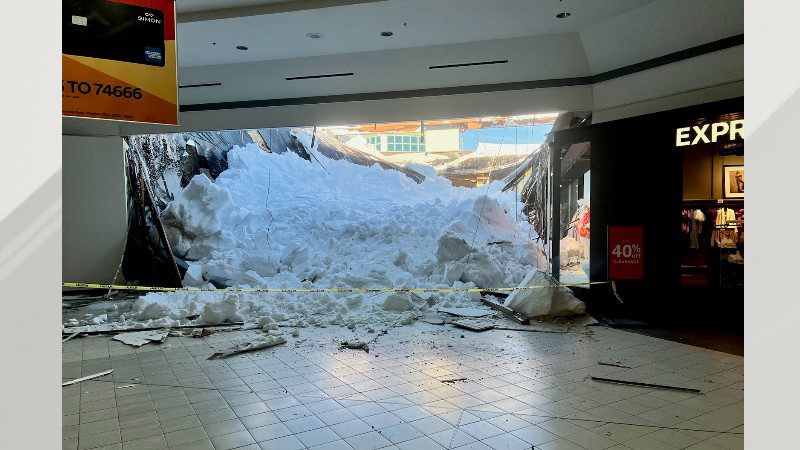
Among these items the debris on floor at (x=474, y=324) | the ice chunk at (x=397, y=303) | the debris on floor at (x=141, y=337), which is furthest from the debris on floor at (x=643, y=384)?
the debris on floor at (x=141, y=337)

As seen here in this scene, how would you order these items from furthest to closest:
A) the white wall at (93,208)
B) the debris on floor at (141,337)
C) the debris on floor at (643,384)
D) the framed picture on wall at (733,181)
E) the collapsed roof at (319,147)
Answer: the collapsed roof at (319,147), the white wall at (93,208), the framed picture on wall at (733,181), the debris on floor at (141,337), the debris on floor at (643,384)

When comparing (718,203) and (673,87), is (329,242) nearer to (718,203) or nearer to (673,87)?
(673,87)

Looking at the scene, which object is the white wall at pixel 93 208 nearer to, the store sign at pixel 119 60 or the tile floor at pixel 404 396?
the tile floor at pixel 404 396

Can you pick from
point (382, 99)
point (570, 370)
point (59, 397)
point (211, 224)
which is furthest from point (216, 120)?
point (59, 397)

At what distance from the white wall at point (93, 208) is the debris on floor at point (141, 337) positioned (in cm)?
411

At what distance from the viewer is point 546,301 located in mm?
7734

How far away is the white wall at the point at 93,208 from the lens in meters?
10.3

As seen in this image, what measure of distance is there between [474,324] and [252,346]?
3.05 meters

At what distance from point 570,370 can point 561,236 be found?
387cm

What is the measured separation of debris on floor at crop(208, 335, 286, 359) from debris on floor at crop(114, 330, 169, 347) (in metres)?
1.12

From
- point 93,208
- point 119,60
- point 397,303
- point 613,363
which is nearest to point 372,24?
point 119,60

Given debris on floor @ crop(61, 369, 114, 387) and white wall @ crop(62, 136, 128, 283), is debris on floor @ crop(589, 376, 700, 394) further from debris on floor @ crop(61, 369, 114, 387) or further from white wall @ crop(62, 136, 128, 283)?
white wall @ crop(62, 136, 128, 283)

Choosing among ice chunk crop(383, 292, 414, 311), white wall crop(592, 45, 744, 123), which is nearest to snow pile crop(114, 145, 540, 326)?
ice chunk crop(383, 292, 414, 311)

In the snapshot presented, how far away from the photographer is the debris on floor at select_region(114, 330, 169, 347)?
657 centimetres
